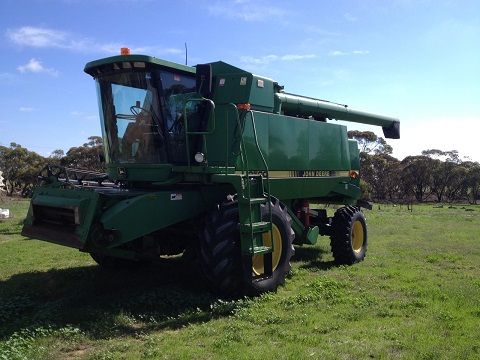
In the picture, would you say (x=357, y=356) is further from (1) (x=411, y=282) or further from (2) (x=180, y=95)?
(2) (x=180, y=95)

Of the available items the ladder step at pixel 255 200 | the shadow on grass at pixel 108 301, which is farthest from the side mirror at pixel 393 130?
the shadow on grass at pixel 108 301

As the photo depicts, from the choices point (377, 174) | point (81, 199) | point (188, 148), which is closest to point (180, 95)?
point (188, 148)

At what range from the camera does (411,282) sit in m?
8.20

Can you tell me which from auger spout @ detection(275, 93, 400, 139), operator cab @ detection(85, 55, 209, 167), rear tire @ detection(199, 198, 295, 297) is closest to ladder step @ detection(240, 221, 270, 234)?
rear tire @ detection(199, 198, 295, 297)

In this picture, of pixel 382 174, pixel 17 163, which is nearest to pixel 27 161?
pixel 17 163

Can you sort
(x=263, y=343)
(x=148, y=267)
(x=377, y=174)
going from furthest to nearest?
(x=377, y=174) → (x=148, y=267) → (x=263, y=343)

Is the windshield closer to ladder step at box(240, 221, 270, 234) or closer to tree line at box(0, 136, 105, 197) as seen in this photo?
ladder step at box(240, 221, 270, 234)

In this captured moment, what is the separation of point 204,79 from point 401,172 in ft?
154

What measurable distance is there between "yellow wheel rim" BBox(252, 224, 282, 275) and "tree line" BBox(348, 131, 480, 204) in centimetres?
4376

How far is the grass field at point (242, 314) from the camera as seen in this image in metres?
5.01

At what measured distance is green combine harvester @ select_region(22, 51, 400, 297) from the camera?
22.1 ft

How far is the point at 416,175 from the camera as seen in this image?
51375 mm

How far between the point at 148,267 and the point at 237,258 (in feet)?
9.60

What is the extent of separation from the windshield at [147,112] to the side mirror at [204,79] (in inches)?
6.5
